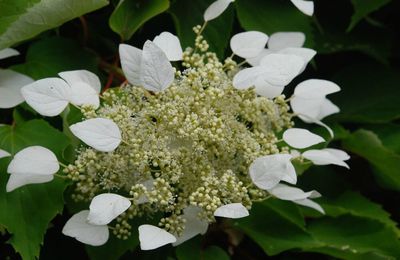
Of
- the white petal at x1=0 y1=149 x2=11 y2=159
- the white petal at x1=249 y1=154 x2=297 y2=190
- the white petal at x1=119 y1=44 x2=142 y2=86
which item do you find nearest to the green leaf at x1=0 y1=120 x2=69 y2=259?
the white petal at x1=0 y1=149 x2=11 y2=159

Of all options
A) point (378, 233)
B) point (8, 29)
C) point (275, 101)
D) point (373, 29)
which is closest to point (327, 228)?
point (378, 233)

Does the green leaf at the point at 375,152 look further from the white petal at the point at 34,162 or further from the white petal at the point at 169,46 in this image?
the white petal at the point at 34,162

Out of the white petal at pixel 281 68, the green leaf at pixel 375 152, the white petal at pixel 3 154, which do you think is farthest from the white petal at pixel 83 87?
the green leaf at pixel 375 152

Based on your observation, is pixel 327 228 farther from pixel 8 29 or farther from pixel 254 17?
pixel 8 29

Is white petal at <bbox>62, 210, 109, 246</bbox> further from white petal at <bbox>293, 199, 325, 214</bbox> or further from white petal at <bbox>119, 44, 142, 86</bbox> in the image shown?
white petal at <bbox>293, 199, 325, 214</bbox>

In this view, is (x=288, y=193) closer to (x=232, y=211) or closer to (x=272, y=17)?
Answer: (x=232, y=211)

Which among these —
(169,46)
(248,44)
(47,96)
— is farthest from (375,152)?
(47,96)
